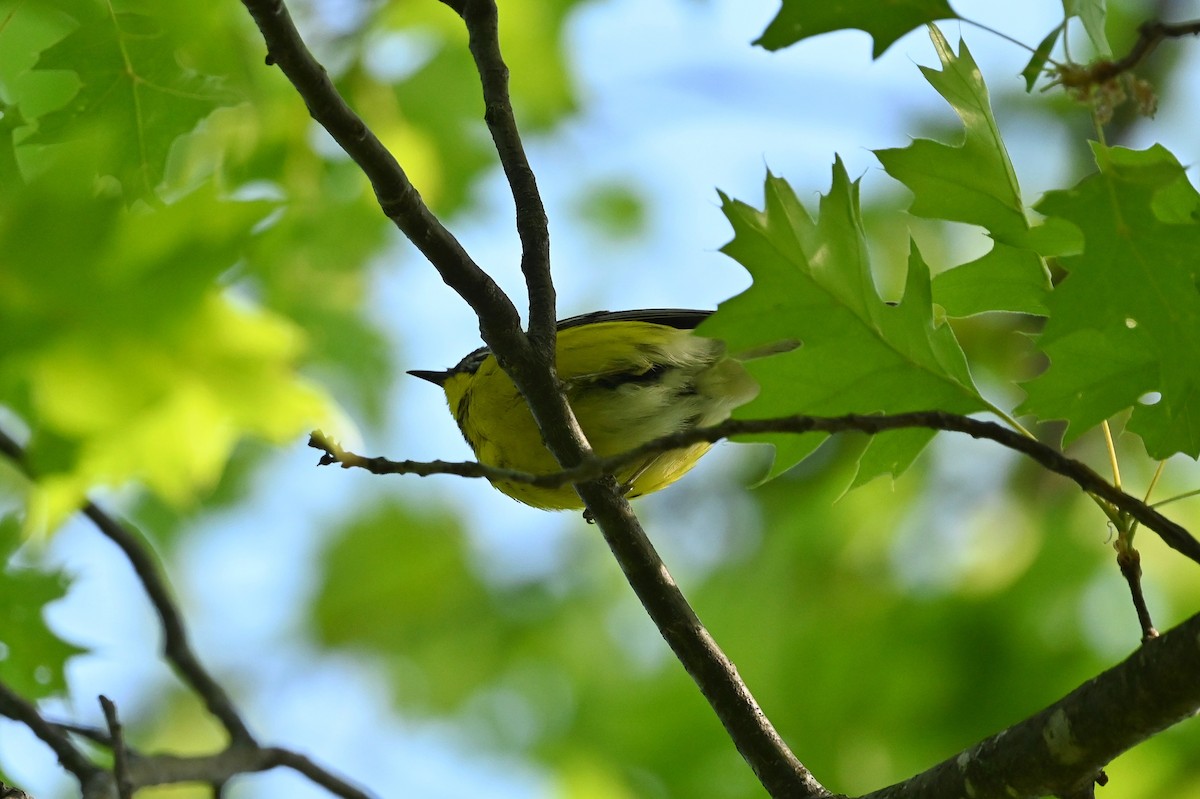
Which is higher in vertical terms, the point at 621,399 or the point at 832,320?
the point at 621,399

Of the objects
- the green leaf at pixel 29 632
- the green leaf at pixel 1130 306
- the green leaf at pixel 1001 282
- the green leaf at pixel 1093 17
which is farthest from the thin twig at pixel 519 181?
the green leaf at pixel 29 632

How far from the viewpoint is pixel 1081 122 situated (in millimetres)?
8852

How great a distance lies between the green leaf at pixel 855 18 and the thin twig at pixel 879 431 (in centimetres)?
67

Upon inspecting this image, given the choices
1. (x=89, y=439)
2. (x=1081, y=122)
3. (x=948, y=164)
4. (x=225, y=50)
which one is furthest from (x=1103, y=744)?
(x=1081, y=122)

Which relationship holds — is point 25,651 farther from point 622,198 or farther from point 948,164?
point 622,198

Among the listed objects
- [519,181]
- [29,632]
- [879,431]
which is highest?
[519,181]

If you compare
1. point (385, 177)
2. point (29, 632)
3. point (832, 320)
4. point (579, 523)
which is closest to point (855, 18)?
point (832, 320)

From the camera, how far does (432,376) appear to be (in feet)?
19.6

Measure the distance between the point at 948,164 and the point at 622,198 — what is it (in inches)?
318

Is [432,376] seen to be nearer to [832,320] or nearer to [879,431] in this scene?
[832,320]

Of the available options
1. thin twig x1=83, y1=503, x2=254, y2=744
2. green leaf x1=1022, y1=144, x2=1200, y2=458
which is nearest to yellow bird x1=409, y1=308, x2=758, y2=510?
thin twig x1=83, y1=503, x2=254, y2=744

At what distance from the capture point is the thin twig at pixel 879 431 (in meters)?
1.99

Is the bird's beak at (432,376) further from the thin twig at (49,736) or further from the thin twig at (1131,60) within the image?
the thin twig at (1131,60)

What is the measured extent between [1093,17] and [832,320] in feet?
2.58
